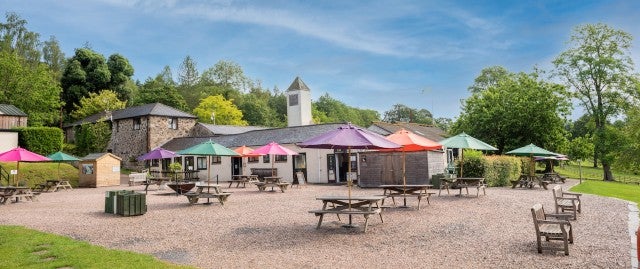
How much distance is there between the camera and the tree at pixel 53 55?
193 feet

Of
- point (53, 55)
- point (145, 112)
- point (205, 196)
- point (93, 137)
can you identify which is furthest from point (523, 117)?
point (53, 55)

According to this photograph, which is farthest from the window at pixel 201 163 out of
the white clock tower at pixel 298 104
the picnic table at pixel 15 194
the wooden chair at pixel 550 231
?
the wooden chair at pixel 550 231

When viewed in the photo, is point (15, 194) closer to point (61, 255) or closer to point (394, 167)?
point (61, 255)

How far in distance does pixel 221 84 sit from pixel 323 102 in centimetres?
2369

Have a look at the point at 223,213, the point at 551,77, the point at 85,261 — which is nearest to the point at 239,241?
the point at 85,261

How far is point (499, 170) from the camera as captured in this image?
23000 millimetres

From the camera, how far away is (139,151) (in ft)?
130

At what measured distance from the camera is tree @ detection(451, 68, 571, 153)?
3362 centimetres

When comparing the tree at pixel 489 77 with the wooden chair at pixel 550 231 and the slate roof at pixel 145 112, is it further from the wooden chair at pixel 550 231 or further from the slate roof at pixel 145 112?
the wooden chair at pixel 550 231

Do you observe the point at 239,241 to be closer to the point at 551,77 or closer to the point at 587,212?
the point at 587,212

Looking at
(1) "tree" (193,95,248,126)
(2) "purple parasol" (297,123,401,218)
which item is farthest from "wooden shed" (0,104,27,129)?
(2) "purple parasol" (297,123,401,218)

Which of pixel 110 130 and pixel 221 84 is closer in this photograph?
pixel 110 130

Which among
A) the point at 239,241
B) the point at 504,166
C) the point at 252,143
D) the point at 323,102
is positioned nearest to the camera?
the point at 239,241

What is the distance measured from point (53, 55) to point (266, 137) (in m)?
42.9
